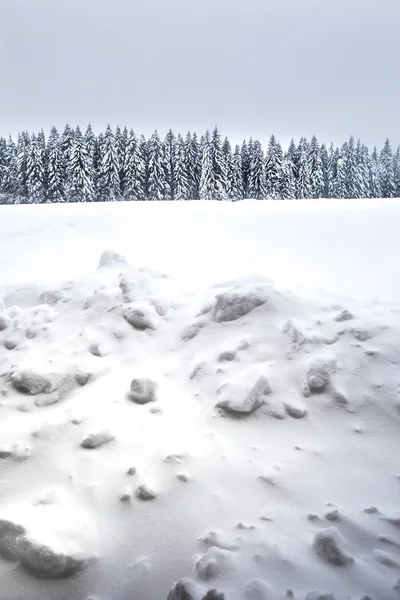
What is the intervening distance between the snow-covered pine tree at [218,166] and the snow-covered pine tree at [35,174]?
53.9ft

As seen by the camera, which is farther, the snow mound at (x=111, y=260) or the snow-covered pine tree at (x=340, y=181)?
the snow-covered pine tree at (x=340, y=181)

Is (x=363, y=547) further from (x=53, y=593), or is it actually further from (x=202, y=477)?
(x=53, y=593)

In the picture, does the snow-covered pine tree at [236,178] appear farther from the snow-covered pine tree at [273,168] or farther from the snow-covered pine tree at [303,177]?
the snow-covered pine tree at [303,177]

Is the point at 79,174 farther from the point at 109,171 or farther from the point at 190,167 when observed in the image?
the point at 190,167

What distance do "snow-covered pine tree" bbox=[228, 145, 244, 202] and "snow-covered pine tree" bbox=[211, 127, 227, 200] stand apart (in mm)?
2432

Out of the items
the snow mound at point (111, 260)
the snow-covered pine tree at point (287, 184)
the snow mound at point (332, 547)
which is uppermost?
the snow-covered pine tree at point (287, 184)

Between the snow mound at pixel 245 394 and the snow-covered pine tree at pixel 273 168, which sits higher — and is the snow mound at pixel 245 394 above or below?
below

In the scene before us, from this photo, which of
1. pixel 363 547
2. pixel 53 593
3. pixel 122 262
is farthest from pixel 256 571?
pixel 122 262

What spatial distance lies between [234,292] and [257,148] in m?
39.7

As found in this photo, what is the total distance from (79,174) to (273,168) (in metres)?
17.9

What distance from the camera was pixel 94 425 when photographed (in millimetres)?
3129

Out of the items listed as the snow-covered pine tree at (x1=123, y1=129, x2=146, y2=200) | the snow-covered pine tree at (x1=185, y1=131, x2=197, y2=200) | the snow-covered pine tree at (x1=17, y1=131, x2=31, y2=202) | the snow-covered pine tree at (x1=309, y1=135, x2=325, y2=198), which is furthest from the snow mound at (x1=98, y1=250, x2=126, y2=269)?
the snow-covered pine tree at (x1=309, y1=135, x2=325, y2=198)

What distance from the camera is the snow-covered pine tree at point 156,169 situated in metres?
38.3

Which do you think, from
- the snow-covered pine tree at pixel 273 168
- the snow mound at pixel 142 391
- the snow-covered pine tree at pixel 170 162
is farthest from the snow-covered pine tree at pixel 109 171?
the snow mound at pixel 142 391
